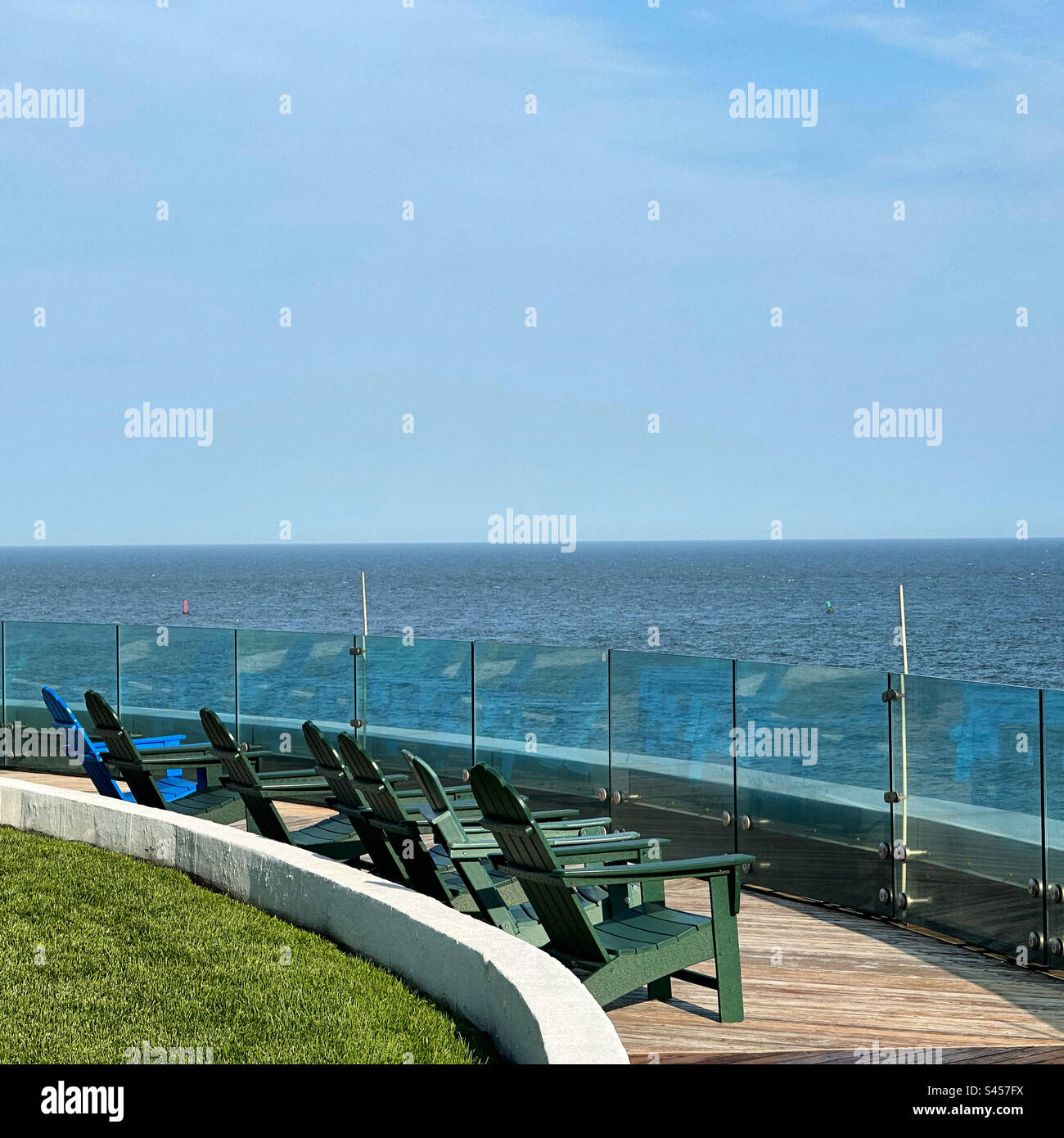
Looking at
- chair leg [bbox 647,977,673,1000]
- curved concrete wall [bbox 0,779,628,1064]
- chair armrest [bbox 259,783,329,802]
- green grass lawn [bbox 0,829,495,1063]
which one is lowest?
chair leg [bbox 647,977,673,1000]

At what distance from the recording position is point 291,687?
1134 cm

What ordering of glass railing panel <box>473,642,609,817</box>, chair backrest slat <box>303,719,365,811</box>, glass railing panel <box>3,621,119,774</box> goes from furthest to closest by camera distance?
glass railing panel <box>3,621,119,774</box>
glass railing panel <box>473,642,609,817</box>
chair backrest slat <box>303,719,365,811</box>

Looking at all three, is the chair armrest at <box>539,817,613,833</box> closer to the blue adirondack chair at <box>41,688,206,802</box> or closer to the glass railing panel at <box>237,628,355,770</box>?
the blue adirondack chair at <box>41,688,206,802</box>

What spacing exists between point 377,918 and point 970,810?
10.0 ft

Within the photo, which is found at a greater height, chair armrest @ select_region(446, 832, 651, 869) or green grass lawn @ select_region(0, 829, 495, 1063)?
chair armrest @ select_region(446, 832, 651, 869)

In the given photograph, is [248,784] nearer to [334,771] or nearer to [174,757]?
[334,771]

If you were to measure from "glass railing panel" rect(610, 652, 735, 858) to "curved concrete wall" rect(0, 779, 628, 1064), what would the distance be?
8.95ft

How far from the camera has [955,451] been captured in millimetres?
108438

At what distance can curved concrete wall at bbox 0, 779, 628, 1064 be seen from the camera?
3.85 m

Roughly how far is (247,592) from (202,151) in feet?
220

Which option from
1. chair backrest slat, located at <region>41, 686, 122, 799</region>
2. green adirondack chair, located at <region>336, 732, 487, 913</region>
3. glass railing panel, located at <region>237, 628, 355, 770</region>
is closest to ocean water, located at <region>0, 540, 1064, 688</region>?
glass railing panel, located at <region>237, 628, 355, 770</region>

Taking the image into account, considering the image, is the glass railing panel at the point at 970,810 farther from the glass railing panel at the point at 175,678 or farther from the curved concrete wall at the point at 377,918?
the glass railing panel at the point at 175,678

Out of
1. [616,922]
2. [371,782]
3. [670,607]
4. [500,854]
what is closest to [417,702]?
[371,782]
